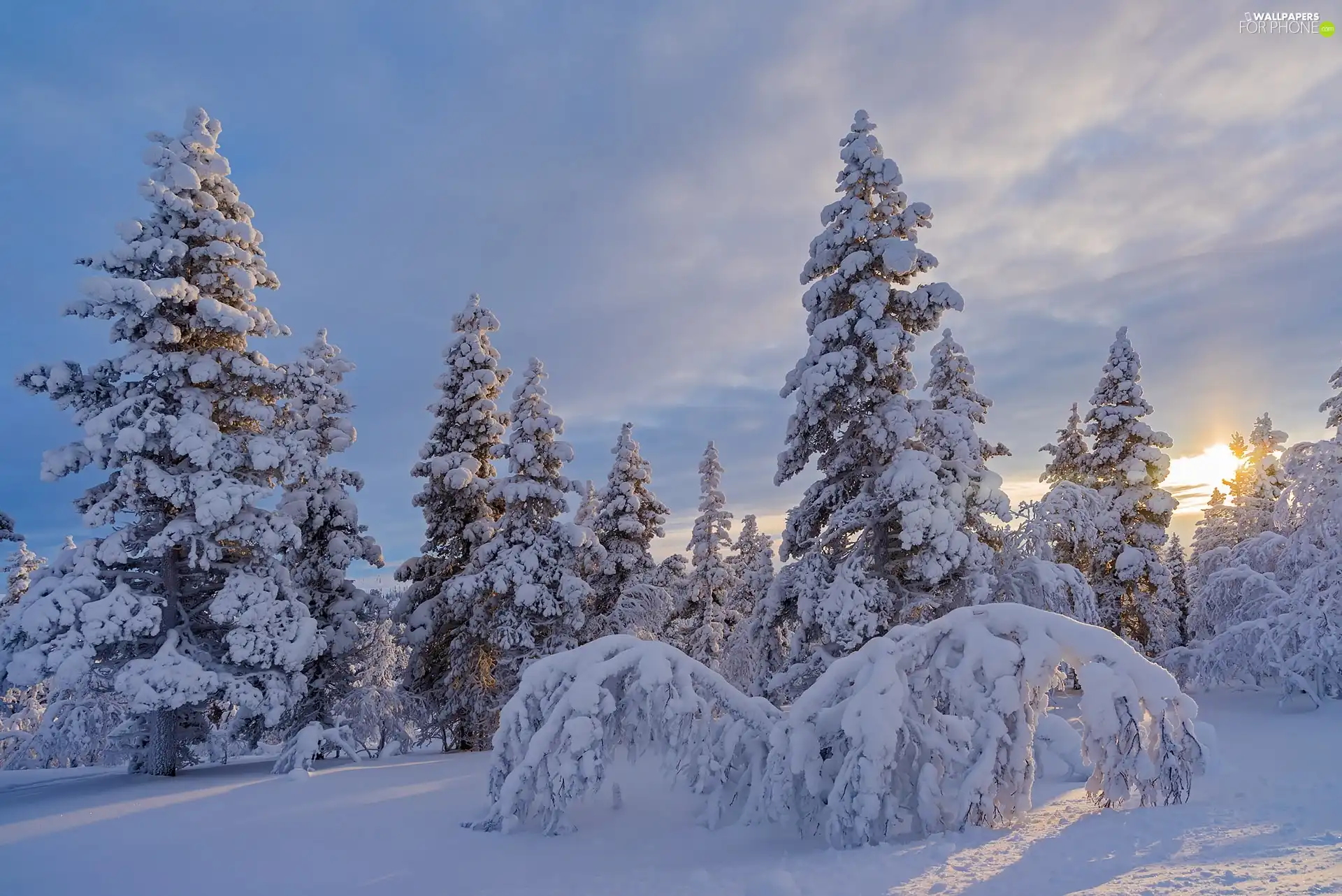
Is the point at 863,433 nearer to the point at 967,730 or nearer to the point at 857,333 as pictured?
the point at 857,333

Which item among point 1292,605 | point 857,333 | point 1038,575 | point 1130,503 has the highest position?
point 857,333

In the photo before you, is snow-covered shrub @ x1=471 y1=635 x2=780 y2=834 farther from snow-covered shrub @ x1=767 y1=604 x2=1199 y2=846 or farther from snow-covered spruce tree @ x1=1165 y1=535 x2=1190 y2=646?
snow-covered spruce tree @ x1=1165 y1=535 x2=1190 y2=646

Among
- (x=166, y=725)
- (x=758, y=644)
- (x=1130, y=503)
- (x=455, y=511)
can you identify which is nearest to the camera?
(x=166, y=725)

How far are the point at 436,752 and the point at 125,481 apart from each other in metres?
11.5

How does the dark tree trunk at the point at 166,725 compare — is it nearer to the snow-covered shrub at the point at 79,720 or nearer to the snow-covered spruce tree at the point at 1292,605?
the snow-covered shrub at the point at 79,720

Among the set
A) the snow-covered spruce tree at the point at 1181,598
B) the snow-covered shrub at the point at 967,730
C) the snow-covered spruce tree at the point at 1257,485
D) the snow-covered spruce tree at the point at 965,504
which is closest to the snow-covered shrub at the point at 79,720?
the snow-covered shrub at the point at 967,730

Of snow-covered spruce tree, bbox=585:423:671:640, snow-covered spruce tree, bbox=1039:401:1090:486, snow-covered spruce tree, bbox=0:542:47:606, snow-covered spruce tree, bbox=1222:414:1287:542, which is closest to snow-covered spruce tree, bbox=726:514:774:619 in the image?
snow-covered spruce tree, bbox=585:423:671:640

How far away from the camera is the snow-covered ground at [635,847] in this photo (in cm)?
600

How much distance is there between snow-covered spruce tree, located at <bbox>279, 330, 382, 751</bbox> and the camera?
18.1 m

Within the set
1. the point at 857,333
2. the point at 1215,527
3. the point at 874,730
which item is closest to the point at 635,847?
the point at 874,730

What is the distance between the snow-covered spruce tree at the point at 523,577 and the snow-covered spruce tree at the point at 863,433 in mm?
7279

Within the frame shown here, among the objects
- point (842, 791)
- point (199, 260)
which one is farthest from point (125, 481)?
point (842, 791)

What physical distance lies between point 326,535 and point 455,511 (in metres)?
3.78

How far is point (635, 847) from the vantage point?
848 centimetres
